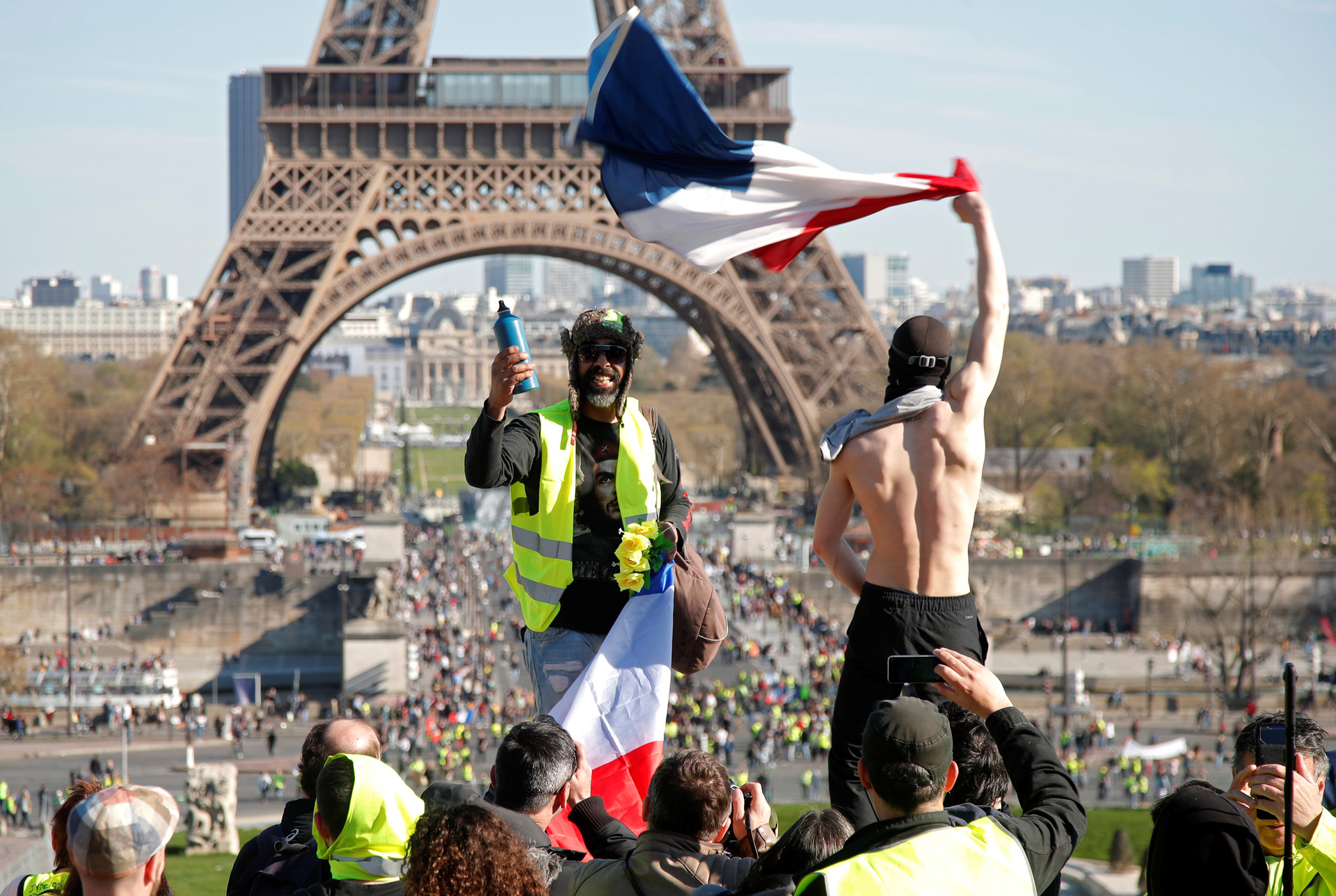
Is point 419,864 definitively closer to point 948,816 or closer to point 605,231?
point 948,816

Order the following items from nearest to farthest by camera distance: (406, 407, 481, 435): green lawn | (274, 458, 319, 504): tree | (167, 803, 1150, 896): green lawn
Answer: (167, 803, 1150, 896): green lawn < (274, 458, 319, 504): tree < (406, 407, 481, 435): green lawn

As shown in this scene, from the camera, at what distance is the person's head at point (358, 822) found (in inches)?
127

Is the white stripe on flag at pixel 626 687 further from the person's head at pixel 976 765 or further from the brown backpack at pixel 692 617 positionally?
the person's head at pixel 976 765

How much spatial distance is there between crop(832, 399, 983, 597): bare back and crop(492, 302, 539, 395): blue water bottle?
37.9 inches

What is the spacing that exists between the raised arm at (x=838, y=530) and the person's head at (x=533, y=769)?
0.96m

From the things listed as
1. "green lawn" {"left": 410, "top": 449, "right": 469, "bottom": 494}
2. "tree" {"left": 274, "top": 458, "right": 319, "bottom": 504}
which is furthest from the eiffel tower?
"green lawn" {"left": 410, "top": 449, "right": 469, "bottom": 494}

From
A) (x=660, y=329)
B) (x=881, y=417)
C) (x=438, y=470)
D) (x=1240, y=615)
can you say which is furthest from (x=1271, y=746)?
(x=660, y=329)

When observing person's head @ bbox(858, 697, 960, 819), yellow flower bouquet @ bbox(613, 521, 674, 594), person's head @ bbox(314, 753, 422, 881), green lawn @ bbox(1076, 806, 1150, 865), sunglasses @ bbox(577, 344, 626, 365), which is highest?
sunglasses @ bbox(577, 344, 626, 365)

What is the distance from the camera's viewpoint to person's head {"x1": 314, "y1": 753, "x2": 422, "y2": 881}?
3221 millimetres

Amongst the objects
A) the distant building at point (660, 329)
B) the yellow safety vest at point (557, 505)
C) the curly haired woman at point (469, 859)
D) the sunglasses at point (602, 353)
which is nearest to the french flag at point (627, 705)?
the yellow safety vest at point (557, 505)

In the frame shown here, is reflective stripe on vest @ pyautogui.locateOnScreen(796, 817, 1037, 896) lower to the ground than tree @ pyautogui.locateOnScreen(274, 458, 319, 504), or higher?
higher

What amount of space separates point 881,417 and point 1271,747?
129 cm

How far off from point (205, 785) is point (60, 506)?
25190mm

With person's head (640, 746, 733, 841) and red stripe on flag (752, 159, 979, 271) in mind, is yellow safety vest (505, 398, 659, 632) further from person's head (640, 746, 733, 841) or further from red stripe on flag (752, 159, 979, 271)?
person's head (640, 746, 733, 841)
